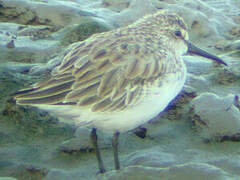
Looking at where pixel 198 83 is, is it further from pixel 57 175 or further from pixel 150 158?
pixel 57 175

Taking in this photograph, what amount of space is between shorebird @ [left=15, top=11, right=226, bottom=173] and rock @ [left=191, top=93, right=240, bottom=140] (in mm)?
662

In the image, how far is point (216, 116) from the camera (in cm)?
497

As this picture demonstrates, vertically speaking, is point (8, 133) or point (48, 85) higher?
point (48, 85)

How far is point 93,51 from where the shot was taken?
14.7 ft

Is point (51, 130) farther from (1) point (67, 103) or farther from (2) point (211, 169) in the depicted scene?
(2) point (211, 169)

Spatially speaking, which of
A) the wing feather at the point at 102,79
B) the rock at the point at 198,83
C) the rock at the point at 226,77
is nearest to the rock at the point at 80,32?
the rock at the point at 198,83

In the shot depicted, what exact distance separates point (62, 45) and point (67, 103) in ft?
10.3

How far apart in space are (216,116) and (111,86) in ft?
4.97

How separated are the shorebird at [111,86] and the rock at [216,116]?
0.66 metres

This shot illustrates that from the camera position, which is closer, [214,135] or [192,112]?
[214,135]

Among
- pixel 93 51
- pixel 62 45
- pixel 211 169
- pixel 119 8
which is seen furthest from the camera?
pixel 119 8

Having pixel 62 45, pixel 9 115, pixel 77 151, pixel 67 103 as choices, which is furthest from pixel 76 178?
pixel 62 45

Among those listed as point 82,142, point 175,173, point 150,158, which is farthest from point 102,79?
point 175,173

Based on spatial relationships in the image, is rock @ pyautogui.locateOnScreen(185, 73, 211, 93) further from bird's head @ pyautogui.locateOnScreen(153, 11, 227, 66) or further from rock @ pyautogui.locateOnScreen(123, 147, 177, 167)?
rock @ pyautogui.locateOnScreen(123, 147, 177, 167)
